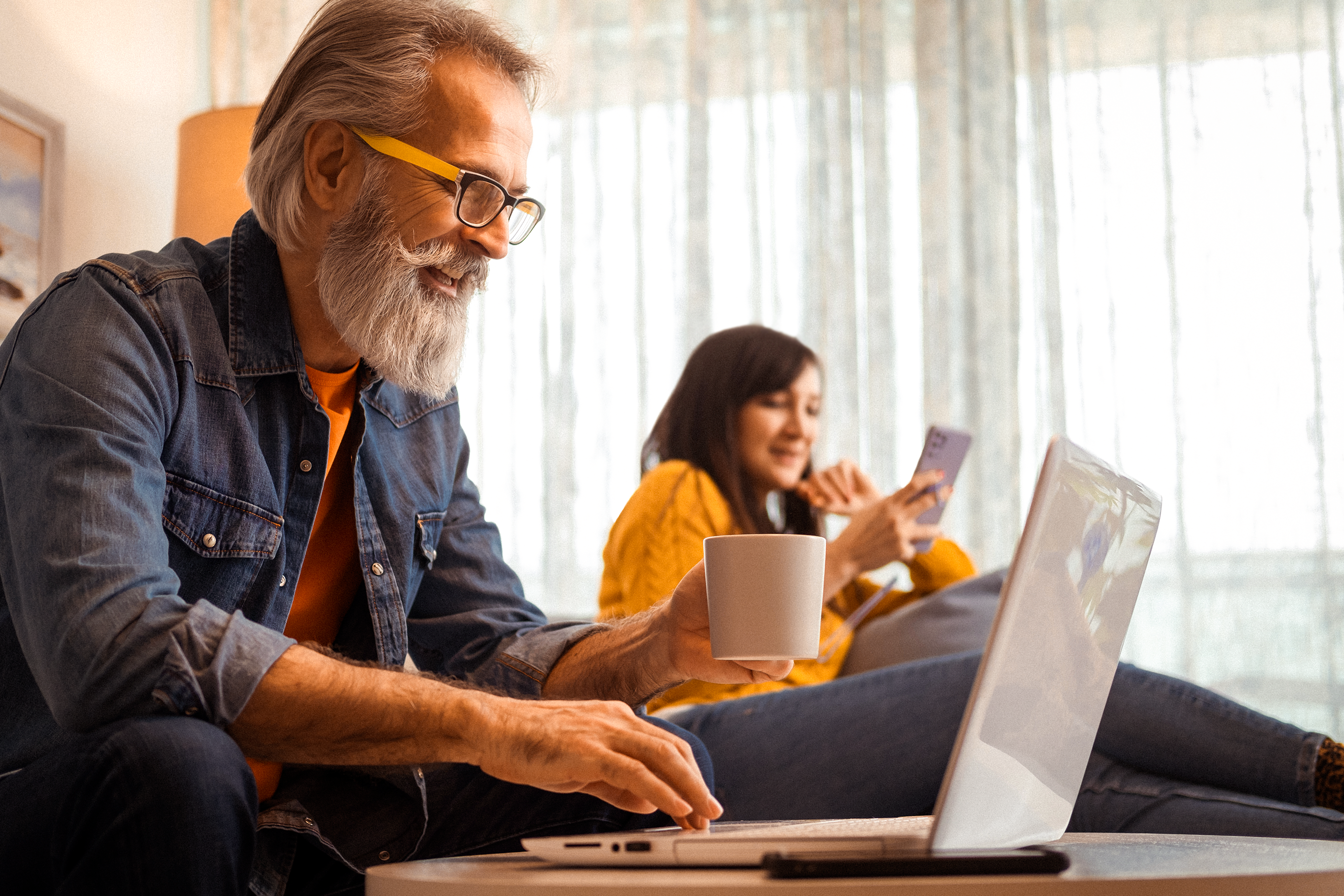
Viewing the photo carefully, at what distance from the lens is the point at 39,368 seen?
0.94 meters

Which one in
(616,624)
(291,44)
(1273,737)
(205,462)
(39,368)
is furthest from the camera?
(291,44)

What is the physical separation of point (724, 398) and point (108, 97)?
5.08 ft

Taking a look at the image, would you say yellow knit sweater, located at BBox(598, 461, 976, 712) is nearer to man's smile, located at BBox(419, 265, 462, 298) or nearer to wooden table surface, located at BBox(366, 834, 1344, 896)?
man's smile, located at BBox(419, 265, 462, 298)

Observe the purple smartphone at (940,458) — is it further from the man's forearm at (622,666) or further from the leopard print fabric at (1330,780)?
the man's forearm at (622,666)

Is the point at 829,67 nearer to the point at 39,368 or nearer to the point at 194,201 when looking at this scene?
the point at 194,201

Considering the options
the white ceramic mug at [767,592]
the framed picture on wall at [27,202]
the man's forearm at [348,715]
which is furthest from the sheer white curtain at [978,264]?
the man's forearm at [348,715]

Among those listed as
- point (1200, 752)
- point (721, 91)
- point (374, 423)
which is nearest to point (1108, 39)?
point (721, 91)

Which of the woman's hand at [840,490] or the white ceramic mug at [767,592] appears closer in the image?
the white ceramic mug at [767,592]

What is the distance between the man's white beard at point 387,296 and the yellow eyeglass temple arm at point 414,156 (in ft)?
0.10

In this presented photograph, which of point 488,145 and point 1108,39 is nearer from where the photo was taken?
point 488,145

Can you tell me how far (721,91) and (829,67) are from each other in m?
0.28

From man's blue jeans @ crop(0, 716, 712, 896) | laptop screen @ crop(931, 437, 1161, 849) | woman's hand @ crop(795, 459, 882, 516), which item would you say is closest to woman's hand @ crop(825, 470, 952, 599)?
woman's hand @ crop(795, 459, 882, 516)

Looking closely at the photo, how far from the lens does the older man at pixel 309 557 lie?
2.52 ft

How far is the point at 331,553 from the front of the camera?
123 cm
